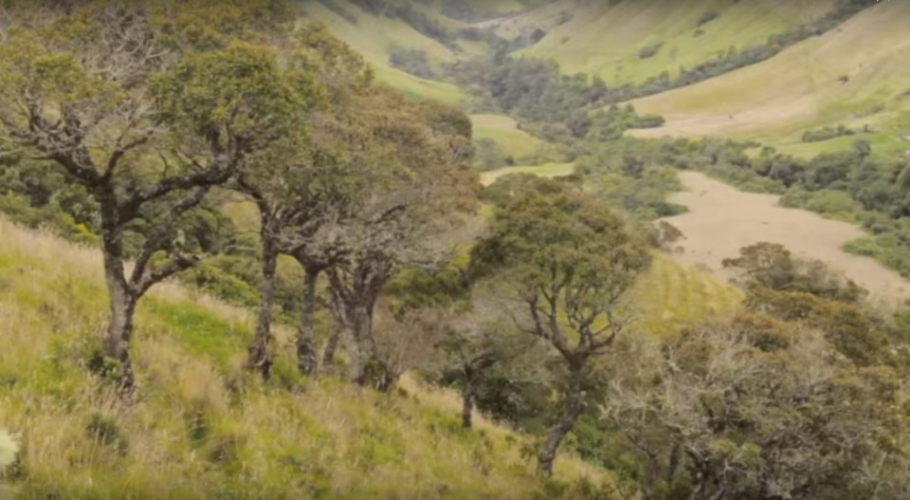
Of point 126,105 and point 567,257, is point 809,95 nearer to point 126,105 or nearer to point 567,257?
point 567,257

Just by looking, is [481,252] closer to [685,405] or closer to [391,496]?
[685,405]

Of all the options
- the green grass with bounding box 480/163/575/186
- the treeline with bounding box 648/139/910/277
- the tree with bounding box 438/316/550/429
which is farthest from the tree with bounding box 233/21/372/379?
the green grass with bounding box 480/163/575/186

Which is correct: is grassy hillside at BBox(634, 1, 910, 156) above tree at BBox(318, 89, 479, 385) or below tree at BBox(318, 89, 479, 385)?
below

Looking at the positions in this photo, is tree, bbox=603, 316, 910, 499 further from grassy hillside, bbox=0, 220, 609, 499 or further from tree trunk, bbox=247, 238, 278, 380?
tree trunk, bbox=247, 238, 278, 380

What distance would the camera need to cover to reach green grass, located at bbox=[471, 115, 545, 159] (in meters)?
141

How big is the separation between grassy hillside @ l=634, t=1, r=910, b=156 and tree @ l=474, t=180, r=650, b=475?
132 m

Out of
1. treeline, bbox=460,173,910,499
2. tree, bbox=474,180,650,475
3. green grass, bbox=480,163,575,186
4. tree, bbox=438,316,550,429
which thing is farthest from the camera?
green grass, bbox=480,163,575,186

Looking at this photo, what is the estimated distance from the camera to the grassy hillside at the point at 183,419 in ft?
23.5

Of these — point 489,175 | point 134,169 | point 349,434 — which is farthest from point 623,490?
point 489,175

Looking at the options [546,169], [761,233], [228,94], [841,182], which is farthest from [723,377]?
[841,182]

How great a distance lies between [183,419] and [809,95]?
7091 inches

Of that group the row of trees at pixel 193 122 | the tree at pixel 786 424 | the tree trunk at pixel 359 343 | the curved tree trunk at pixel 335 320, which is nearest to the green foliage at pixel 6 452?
the row of trees at pixel 193 122

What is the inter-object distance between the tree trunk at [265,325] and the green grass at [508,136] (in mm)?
124903

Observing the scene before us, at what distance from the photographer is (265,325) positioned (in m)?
13.5
